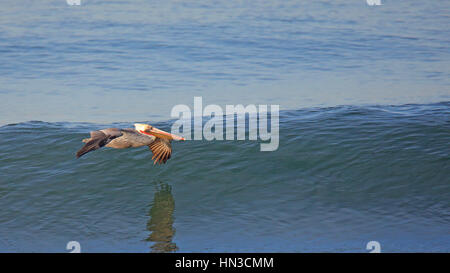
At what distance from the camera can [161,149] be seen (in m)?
10.9

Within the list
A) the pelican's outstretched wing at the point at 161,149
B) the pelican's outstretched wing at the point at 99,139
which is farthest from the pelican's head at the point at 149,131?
the pelican's outstretched wing at the point at 161,149

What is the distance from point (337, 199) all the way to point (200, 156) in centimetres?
404

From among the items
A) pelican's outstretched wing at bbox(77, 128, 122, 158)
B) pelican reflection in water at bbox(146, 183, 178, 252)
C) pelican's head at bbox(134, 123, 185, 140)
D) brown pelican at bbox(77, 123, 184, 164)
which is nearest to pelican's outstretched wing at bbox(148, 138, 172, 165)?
brown pelican at bbox(77, 123, 184, 164)

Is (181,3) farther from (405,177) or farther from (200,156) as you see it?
(405,177)

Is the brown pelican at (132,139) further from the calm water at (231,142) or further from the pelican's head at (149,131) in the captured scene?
the calm water at (231,142)

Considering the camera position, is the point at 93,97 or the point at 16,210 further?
the point at 93,97

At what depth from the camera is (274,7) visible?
29812mm

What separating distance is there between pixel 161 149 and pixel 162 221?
1.43 metres

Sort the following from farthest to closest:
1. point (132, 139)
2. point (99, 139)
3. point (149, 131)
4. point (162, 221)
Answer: point (162, 221) < point (149, 131) < point (132, 139) < point (99, 139)

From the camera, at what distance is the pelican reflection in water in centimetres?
1017

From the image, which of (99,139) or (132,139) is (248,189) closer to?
(132,139)

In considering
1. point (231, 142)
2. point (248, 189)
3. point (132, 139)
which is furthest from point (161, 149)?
point (231, 142)

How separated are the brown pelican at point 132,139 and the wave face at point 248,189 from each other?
1.47 meters
